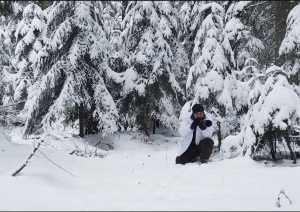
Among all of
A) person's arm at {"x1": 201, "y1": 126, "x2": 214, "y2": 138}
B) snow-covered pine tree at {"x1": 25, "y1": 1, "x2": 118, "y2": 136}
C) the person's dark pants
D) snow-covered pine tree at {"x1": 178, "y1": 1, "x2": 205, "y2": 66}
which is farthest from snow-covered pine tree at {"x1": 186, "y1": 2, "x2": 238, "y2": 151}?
snow-covered pine tree at {"x1": 178, "y1": 1, "x2": 205, "y2": 66}

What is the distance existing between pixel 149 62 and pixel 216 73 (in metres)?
3.53

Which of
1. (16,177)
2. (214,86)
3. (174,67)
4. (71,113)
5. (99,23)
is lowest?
(16,177)

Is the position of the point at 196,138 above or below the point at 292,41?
below

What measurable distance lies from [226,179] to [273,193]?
0.95 m

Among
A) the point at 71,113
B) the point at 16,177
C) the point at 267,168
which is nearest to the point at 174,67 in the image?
the point at 71,113

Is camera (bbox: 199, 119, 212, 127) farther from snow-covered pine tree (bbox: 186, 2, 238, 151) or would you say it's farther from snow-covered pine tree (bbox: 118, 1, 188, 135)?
snow-covered pine tree (bbox: 118, 1, 188, 135)

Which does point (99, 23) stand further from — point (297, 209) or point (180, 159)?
point (297, 209)

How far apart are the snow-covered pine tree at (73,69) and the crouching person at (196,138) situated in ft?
10.2

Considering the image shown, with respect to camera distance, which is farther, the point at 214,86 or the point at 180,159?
the point at 214,86

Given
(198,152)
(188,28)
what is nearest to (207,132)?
(198,152)

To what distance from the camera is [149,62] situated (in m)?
11.4

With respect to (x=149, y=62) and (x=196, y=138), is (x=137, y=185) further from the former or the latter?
(x=149, y=62)

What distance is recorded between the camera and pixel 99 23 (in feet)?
31.7

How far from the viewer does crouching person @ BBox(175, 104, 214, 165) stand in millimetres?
7402
